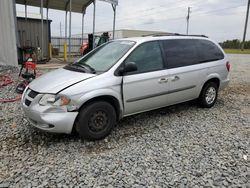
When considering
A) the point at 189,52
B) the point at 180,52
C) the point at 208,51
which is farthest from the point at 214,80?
the point at 180,52

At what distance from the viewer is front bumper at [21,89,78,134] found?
3.47m

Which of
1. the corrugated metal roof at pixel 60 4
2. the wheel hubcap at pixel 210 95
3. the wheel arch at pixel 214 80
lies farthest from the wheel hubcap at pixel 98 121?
the corrugated metal roof at pixel 60 4

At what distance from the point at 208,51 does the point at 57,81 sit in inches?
143

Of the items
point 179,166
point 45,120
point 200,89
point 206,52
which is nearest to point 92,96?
point 45,120

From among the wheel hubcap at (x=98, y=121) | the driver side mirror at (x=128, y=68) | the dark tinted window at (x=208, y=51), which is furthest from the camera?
the dark tinted window at (x=208, y=51)

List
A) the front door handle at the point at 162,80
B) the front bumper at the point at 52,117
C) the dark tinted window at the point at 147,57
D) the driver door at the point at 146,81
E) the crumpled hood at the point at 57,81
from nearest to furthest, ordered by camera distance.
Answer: the front bumper at the point at 52,117 < the crumpled hood at the point at 57,81 < the driver door at the point at 146,81 < the dark tinted window at the point at 147,57 < the front door handle at the point at 162,80

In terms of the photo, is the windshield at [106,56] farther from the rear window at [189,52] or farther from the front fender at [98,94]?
the rear window at [189,52]

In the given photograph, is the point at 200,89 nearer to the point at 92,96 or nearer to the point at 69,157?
the point at 92,96

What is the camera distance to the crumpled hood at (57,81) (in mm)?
3586

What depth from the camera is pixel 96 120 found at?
378 cm

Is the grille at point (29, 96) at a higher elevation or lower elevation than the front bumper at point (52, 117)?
higher

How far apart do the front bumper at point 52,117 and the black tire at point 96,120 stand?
0.14 metres

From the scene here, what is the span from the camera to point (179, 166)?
3.15 metres

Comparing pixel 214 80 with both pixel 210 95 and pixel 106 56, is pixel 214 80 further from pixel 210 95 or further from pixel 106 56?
pixel 106 56
